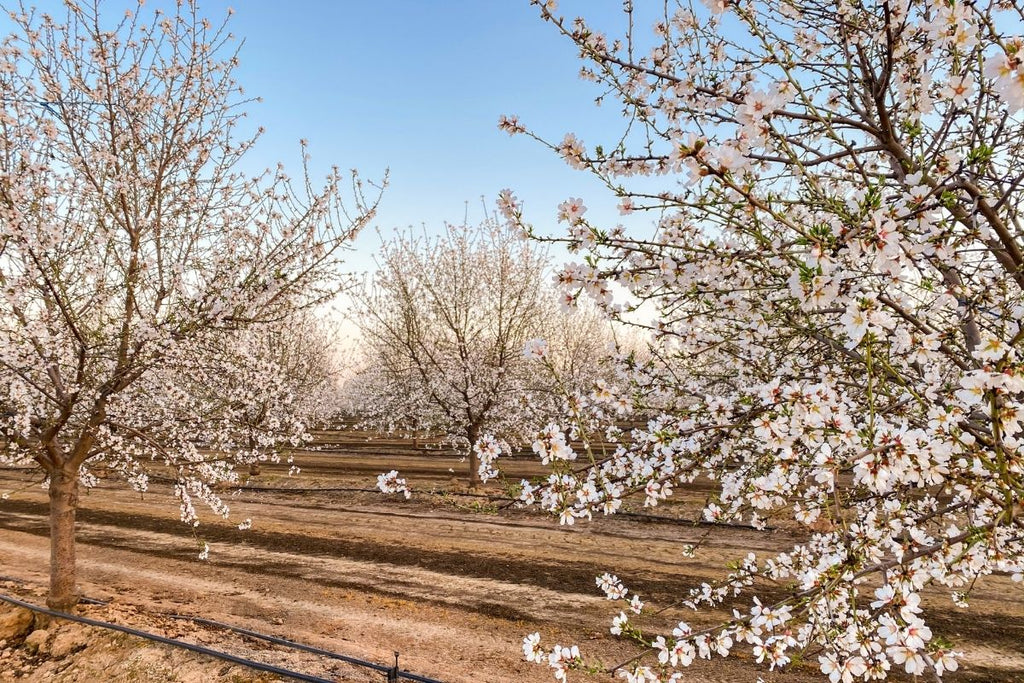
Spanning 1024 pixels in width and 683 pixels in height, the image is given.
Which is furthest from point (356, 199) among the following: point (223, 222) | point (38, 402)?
point (38, 402)

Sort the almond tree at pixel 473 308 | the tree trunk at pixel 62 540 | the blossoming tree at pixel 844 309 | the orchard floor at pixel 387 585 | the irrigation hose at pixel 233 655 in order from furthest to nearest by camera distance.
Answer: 1. the almond tree at pixel 473 308
2. the tree trunk at pixel 62 540
3. the orchard floor at pixel 387 585
4. the irrigation hose at pixel 233 655
5. the blossoming tree at pixel 844 309

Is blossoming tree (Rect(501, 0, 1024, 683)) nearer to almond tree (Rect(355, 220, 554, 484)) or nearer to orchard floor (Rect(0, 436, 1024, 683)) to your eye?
orchard floor (Rect(0, 436, 1024, 683))

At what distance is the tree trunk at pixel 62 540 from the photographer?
6680mm

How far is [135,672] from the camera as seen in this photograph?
5.63 m

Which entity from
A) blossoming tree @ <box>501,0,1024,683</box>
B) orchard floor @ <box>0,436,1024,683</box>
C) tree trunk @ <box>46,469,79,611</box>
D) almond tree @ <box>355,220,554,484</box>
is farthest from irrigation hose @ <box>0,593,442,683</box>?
almond tree @ <box>355,220,554,484</box>

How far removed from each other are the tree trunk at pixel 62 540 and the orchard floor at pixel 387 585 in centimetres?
46

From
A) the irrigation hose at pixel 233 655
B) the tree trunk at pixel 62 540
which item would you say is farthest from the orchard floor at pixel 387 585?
the tree trunk at pixel 62 540

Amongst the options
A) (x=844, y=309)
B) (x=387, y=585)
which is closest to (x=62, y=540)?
(x=387, y=585)

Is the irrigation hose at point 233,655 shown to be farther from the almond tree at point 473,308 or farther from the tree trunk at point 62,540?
the almond tree at point 473,308

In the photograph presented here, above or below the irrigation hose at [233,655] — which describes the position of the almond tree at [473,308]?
above

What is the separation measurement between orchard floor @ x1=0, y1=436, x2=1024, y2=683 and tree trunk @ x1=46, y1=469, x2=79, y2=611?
1.51ft

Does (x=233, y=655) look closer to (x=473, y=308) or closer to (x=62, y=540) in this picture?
(x=62, y=540)

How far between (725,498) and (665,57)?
146 inches

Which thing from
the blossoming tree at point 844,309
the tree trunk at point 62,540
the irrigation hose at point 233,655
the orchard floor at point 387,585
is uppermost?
the blossoming tree at point 844,309
